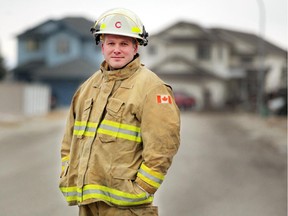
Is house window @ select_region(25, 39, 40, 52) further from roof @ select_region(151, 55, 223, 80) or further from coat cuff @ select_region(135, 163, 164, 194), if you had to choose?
coat cuff @ select_region(135, 163, 164, 194)

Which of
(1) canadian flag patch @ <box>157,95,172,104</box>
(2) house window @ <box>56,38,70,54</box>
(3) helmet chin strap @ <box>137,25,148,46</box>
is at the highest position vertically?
(3) helmet chin strap @ <box>137,25,148,46</box>

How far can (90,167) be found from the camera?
3.42 m

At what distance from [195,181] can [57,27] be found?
4011cm

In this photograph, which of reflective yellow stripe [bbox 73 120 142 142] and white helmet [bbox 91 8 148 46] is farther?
white helmet [bbox 91 8 148 46]

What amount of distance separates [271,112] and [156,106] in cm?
3079

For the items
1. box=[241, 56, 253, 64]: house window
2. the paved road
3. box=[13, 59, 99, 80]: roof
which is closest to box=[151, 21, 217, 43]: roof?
box=[241, 56, 253, 64]: house window

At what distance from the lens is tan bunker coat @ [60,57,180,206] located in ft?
10.9

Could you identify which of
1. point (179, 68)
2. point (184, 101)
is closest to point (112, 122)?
point (184, 101)

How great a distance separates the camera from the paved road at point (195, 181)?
23.3ft

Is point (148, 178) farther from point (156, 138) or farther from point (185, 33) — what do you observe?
point (185, 33)

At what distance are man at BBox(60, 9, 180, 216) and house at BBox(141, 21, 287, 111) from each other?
132ft

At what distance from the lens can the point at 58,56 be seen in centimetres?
4809

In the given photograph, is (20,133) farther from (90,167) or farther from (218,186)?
(90,167)

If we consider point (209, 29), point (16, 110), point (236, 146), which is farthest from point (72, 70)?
point (236, 146)
